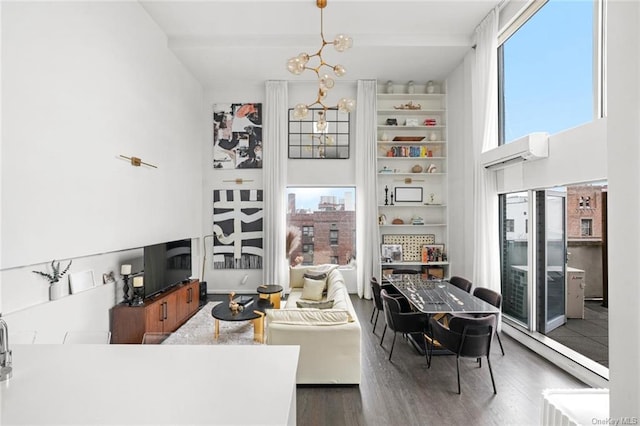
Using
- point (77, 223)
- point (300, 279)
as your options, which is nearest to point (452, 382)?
point (300, 279)

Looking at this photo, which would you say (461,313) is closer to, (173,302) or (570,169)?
(570,169)

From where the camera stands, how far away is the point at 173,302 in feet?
14.2

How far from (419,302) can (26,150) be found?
392 centimetres

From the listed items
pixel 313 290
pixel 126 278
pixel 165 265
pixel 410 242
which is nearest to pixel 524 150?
pixel 410 242

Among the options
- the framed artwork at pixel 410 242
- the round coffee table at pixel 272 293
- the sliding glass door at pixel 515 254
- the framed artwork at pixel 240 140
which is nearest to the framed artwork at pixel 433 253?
the framed artwork at pixel 410 242

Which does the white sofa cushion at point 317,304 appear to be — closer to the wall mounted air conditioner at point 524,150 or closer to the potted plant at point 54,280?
the potted plant at point 54,280

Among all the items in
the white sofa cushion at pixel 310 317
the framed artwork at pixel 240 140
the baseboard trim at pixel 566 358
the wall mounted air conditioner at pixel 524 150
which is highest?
the framed artwork at pixel 240 140

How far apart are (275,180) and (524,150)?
14.0ft

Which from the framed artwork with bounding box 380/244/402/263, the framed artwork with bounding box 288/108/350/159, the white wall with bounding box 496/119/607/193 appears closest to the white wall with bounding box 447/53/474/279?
the framed artwork with bounding box 380/244/402/263

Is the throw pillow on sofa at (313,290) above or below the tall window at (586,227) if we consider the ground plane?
below

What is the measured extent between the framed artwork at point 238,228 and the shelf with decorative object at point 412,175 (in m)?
2.63

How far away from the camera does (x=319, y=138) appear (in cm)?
648

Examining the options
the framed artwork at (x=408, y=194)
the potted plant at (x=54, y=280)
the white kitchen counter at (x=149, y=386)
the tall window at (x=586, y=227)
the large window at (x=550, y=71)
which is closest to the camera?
the white kitchen counter at (x=149, y=386)

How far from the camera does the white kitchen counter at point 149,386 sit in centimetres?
93
